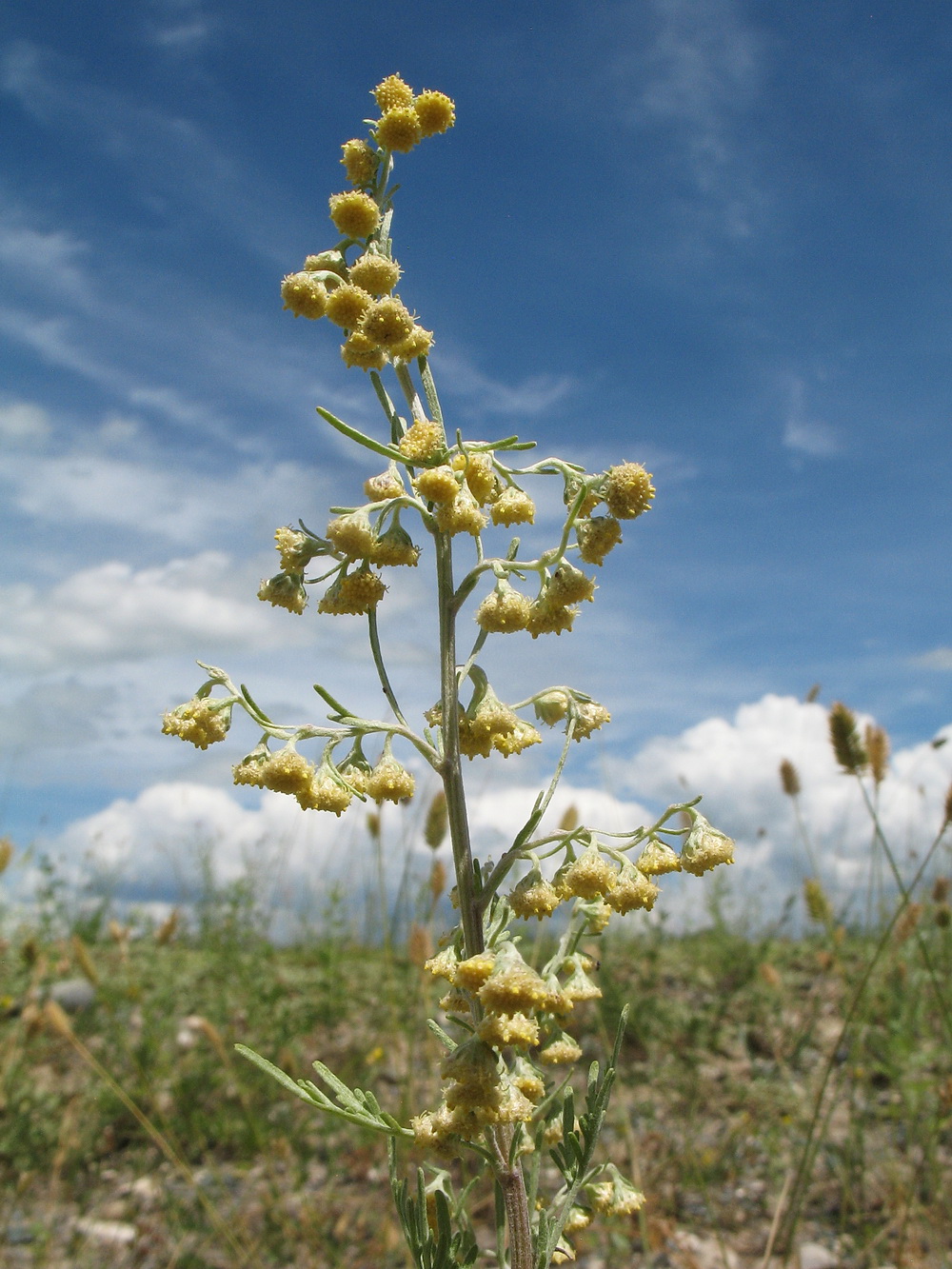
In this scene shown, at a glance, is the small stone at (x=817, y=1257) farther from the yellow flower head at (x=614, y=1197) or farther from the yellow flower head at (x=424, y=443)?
the yellow flower head at (x=424, y=443)

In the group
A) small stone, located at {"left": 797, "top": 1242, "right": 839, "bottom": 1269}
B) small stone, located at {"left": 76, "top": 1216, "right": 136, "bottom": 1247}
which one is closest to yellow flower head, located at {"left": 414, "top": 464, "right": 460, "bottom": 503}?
small stone, located at {"left": 797, "top": 1242, "right": 839, "bottom": 1269}

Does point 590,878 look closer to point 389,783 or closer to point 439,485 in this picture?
point 389,783

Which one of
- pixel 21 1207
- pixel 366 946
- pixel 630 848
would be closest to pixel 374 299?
pixel 630 848

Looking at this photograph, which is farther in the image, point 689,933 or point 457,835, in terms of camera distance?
point 689,933

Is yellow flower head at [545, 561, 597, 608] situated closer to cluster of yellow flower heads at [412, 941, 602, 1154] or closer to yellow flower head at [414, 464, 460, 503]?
yellow flower head at [414, 464, 460, 503]

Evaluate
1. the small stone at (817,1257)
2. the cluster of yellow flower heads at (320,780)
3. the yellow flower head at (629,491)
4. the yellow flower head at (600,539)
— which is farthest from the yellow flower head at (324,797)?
the small stone at (817,1257)

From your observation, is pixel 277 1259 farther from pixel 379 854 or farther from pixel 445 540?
pixel 445 540
